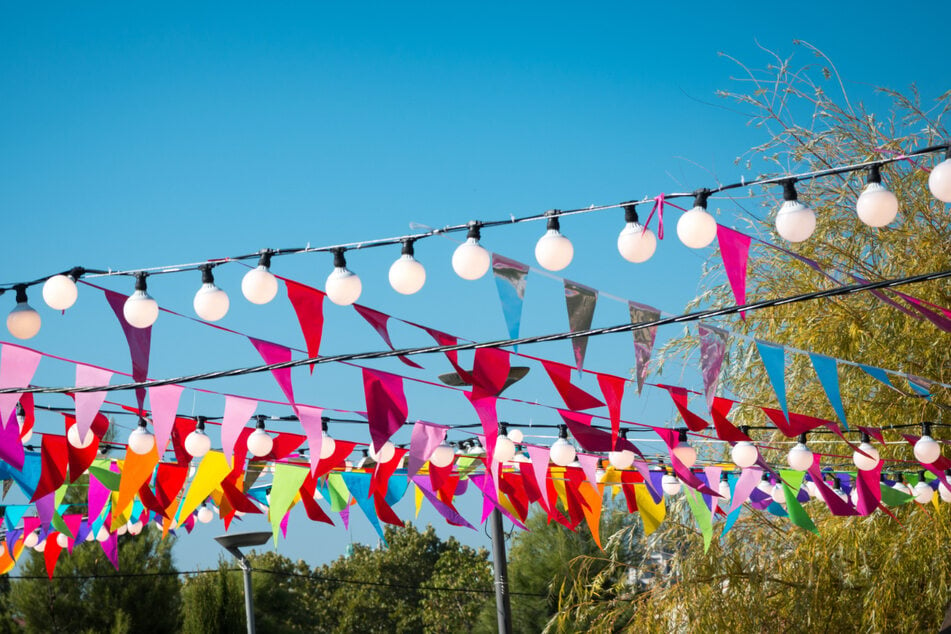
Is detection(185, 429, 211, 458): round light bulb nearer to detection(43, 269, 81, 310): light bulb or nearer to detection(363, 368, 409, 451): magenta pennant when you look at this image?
detection(363, 368, 409, 451): magenta pennant

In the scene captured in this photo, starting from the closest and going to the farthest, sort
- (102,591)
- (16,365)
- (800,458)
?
(16,365)
(800,458)
(102,591)

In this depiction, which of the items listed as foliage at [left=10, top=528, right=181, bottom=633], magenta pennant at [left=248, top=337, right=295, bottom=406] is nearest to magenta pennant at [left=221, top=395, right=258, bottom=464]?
magenta pennant at [left=248, top=337, right=295, bottom=406]

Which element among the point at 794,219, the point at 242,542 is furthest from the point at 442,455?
the point at 242,542

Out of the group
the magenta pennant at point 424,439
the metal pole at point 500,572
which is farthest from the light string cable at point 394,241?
the metal pole at point 500,572

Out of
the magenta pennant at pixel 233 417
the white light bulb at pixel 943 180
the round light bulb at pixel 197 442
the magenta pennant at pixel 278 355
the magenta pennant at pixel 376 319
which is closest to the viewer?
the white light bulb at pixel 943 180

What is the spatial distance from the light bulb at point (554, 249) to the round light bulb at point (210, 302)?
1.06 m

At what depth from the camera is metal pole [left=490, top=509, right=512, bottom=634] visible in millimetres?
7793

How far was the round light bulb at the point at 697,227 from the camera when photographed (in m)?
3.18

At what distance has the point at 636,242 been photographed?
10.9 feet

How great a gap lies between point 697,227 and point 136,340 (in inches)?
82.2

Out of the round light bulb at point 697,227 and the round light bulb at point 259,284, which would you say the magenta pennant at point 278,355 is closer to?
the round light bulb at point 259,284

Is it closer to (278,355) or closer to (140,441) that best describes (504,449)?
(278,355)

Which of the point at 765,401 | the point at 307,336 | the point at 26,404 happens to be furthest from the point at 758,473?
the point at 26,404

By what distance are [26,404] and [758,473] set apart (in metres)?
4.10
